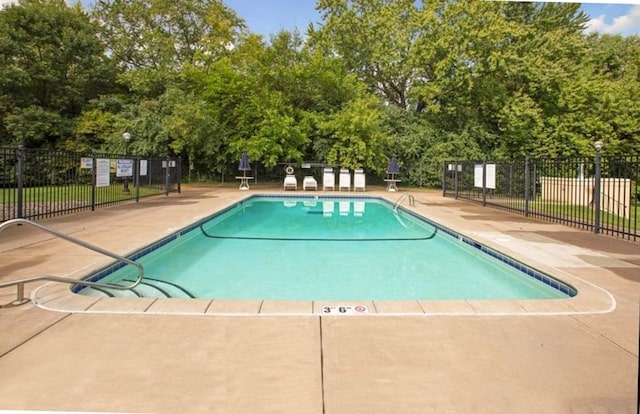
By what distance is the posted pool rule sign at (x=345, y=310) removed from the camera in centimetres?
347

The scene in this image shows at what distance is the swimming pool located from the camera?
504 centimetres

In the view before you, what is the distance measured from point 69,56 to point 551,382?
86.6 ft

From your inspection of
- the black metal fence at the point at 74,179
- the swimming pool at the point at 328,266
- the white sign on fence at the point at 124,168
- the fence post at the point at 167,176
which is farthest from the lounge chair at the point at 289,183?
the swimming pool at the point at 328,266

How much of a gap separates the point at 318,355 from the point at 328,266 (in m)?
3.66

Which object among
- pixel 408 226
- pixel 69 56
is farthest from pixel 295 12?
pixel 69 56

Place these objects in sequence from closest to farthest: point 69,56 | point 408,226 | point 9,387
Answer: point 9,387
point 408,226
point 69,56

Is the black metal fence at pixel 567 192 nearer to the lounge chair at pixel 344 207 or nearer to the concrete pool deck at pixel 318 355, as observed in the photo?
the lounge chair at pixel 344 207

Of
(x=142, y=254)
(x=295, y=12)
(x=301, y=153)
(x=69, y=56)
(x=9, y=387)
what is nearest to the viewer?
(x=9, y=387)

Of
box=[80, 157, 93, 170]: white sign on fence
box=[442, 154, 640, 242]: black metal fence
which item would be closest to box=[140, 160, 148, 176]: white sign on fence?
box=[80, 157, 93, 170]: white sign on fence

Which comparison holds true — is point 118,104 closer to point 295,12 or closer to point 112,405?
point 295,12

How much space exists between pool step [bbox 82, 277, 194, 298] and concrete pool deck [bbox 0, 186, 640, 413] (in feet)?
0.88

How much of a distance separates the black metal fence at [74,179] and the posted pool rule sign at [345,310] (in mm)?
5578

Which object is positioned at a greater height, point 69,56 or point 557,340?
point 69,56

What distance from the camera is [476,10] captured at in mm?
20359
